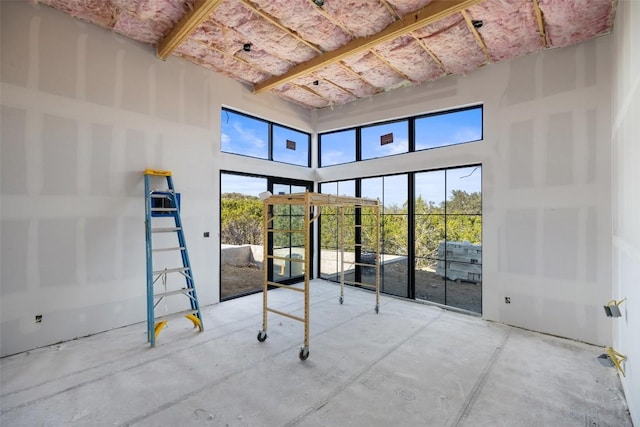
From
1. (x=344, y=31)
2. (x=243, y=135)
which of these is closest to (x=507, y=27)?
(x=344, y=31)

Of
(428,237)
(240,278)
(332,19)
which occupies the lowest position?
(240,278)

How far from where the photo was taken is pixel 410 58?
3766 mm

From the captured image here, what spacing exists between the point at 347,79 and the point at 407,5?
5.54 ft

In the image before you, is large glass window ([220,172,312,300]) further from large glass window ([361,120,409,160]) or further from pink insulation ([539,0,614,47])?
pink insulation ([539,0,614,47])

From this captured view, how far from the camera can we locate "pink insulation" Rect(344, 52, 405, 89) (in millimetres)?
3840

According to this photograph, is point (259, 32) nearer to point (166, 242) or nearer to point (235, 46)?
point (235, 46)

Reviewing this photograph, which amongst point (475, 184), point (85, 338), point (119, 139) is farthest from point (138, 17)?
point (475, 184)

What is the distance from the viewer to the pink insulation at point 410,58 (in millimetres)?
3475

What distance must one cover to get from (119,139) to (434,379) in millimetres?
4117

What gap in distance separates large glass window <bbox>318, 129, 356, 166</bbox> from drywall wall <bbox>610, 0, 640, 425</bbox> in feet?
11.4

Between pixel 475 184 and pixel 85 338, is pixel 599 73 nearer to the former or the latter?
pixel 475 184

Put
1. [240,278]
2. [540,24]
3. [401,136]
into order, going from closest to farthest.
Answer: [540,24]
[401,136]
[240,278]

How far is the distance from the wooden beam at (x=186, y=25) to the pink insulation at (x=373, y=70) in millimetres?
1838

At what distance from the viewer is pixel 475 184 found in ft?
12.9
